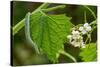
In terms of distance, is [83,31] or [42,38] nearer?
Answer: [42,38]

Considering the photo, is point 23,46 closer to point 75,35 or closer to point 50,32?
point 50,32

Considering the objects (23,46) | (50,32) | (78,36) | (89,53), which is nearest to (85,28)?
(78,36)

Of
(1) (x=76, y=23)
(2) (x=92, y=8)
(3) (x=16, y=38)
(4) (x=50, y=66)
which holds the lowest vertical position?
(4) (x=50, y=66)

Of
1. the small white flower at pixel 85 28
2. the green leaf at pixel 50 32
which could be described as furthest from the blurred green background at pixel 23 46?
the small white flower at pixel 85 28

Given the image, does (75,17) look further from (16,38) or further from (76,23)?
(16,38)

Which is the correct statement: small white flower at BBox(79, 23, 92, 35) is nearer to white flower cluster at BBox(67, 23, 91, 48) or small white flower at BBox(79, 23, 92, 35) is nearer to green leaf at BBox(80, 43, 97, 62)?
white flower cluster at BBox(67, 23, 91, 48)
